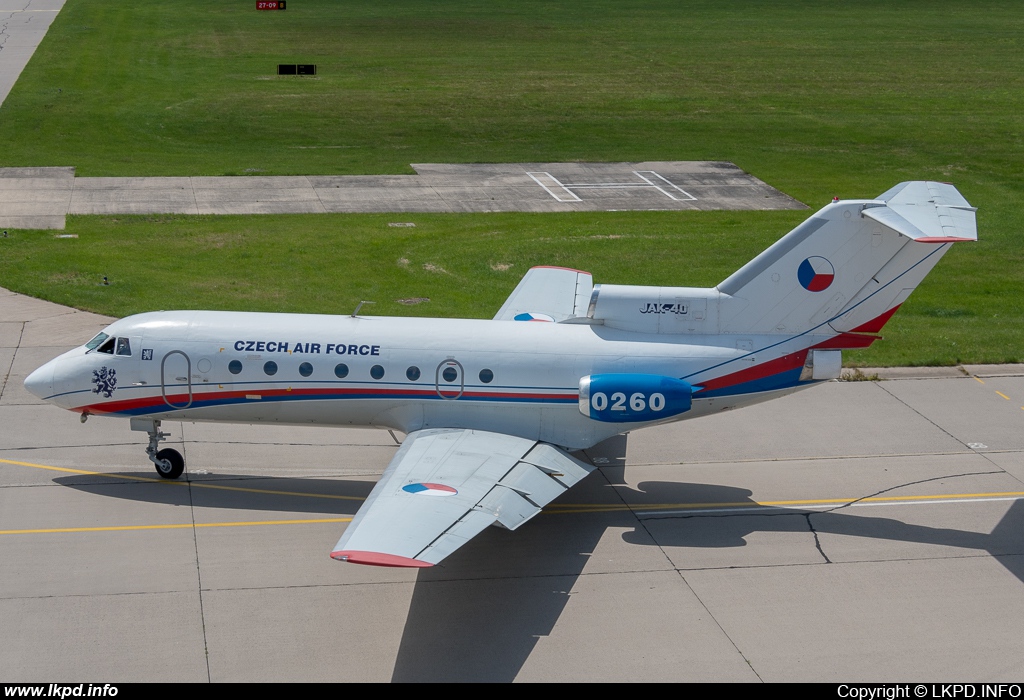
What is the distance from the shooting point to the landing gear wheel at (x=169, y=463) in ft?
68.8

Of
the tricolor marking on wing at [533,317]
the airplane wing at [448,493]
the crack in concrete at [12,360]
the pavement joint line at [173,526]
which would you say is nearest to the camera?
the airplane wing at [448,493]

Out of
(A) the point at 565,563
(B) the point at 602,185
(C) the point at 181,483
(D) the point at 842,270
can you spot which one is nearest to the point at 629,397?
(A) the point at 565,563

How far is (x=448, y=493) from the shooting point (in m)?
17.5

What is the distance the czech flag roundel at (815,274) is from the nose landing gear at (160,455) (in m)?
12.1

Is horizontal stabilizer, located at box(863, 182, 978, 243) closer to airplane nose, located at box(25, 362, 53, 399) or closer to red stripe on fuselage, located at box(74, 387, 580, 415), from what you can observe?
red stripe on fuselage, located at box(74, 387, 580, 415)

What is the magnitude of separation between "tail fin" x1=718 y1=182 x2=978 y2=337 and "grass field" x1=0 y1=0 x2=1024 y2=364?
8.14 m

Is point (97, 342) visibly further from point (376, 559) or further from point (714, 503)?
point (714, 503)

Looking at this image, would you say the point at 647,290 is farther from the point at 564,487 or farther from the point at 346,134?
the point at 346,134

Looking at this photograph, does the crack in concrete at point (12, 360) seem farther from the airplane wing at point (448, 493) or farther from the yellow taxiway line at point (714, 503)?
the airplane wing at point (448, 493)

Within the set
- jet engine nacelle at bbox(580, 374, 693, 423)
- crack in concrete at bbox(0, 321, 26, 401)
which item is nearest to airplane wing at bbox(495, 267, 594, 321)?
jet engine nacelle at bbox(580, 374, 693, 423)

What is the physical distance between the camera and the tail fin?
19.4 metres

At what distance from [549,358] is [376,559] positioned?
6.17 meters

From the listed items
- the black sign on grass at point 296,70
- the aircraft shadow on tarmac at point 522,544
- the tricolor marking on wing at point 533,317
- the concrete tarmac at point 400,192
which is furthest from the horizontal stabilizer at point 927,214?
the black sign on grass at point 296,70
